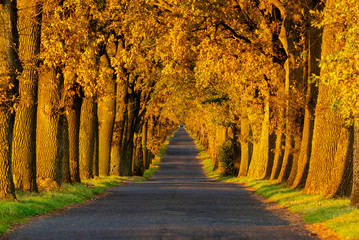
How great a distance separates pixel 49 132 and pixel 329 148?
32.3 ft

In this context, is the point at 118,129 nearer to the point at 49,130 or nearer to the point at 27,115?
the point at 49,130

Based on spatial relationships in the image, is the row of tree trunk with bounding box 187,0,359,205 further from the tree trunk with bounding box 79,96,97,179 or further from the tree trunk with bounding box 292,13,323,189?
the tree trunk with bounding box 79,96,97,179

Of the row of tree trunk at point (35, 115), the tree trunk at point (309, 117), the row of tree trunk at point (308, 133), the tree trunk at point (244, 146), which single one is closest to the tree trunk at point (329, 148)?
the row of tree trunk at point (308, 133)

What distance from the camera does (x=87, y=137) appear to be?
36.2 m

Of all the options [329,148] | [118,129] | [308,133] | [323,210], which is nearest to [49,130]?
[308,133]

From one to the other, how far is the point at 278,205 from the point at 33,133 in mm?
7850

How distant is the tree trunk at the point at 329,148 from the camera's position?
2122cm

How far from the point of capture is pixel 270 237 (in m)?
13.3

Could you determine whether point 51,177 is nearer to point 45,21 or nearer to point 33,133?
point 33,133

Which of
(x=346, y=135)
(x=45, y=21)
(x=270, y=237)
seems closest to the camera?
(x=270, y=237)

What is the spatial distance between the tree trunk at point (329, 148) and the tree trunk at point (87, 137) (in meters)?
15.2

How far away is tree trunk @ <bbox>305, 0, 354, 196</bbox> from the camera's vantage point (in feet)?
69.6

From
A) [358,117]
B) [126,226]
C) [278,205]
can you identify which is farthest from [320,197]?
[126,226]

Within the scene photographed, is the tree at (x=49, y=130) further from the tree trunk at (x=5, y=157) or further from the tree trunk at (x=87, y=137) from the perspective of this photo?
the tree trunk at (x=87, y=137)
